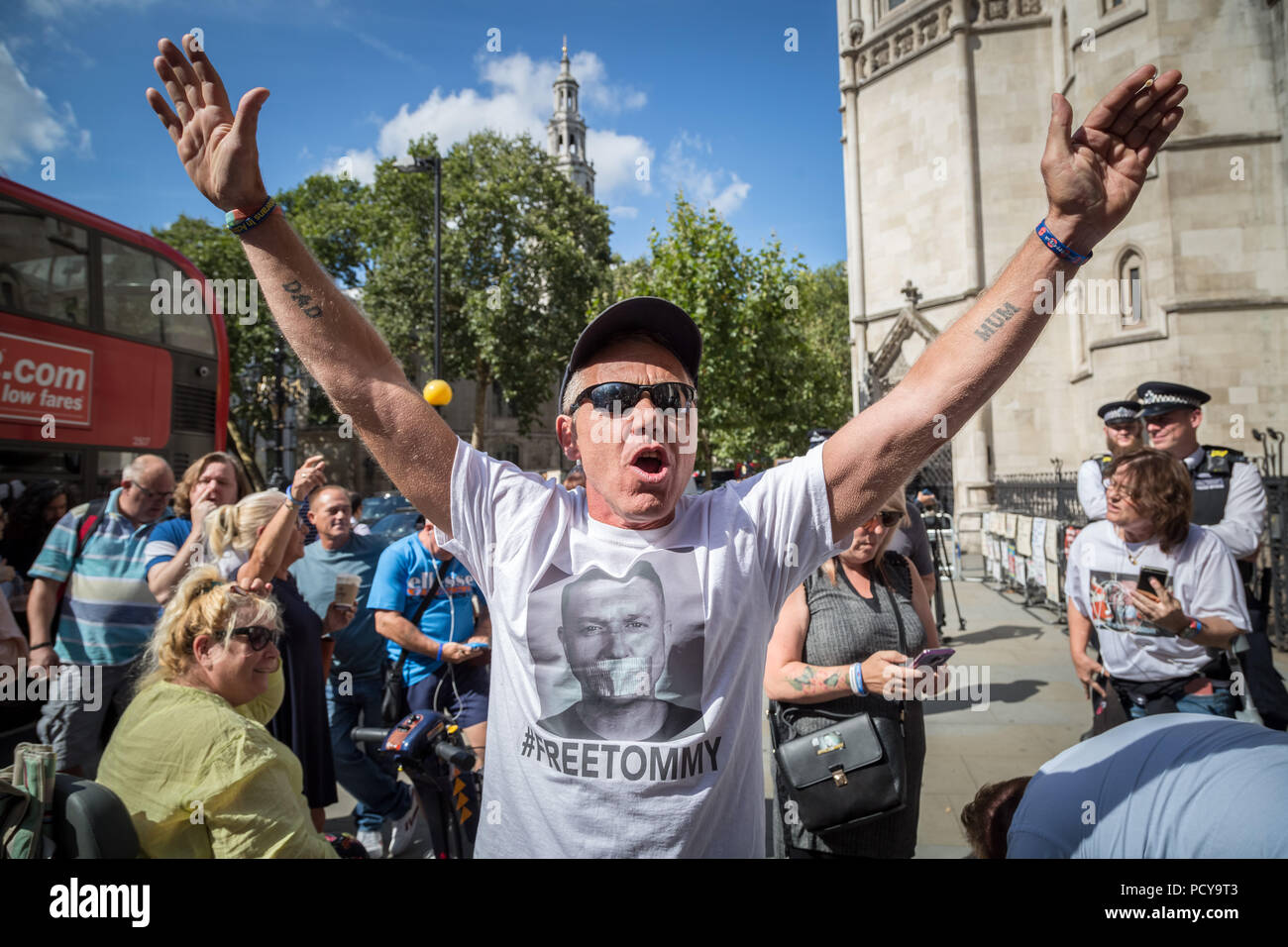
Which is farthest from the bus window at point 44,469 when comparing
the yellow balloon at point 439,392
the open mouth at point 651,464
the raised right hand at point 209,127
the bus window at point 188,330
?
the open mouth at point 651,464

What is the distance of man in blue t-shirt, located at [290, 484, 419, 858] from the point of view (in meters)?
4.21

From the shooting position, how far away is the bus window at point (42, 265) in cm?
705

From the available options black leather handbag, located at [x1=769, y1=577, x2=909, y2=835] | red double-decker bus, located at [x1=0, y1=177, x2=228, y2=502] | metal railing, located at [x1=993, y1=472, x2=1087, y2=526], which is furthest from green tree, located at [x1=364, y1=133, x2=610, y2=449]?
black leather handbag, located at [x1=769, y1=577, x2=909, y2=835]

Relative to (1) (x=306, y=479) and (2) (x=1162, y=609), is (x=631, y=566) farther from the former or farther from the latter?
(2) (x=1162, y=609)

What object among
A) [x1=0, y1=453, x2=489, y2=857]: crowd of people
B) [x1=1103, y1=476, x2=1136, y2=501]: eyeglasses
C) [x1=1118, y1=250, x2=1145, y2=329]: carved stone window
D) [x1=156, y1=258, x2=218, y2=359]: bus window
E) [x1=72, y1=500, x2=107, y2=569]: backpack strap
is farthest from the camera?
[x1=1118, y1=250, x2=1145, y2=329]: carved stone window

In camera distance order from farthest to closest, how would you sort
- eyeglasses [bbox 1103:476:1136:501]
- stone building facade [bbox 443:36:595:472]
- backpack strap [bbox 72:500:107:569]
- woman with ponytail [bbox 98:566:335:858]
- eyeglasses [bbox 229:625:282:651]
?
stone building facade [bbox 443:36:595:472] → backpack strap [bbox 72:500:107:569] → eyeglasses [bbox 1103:476:1136:501] → eyeglasses [bbox 229:625:282:651] → woman with ponytail [bbox 98:566:335:858]

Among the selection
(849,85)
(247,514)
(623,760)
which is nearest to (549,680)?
(623,760)

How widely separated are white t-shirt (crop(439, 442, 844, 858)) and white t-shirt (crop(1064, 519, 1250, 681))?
2447 millimetres

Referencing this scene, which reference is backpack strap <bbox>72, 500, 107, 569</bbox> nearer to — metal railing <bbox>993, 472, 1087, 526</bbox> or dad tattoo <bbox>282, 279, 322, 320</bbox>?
dad tattoo <bbox>282, 279, 322, 320</bbox>

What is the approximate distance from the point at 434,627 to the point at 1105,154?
12.2ft

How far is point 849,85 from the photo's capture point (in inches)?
914

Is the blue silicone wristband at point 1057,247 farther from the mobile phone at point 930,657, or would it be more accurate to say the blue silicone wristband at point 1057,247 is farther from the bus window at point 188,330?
the bus window at point 188,330

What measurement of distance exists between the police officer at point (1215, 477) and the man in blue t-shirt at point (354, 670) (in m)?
4.59

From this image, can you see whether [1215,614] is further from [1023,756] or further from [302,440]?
[302,440]
